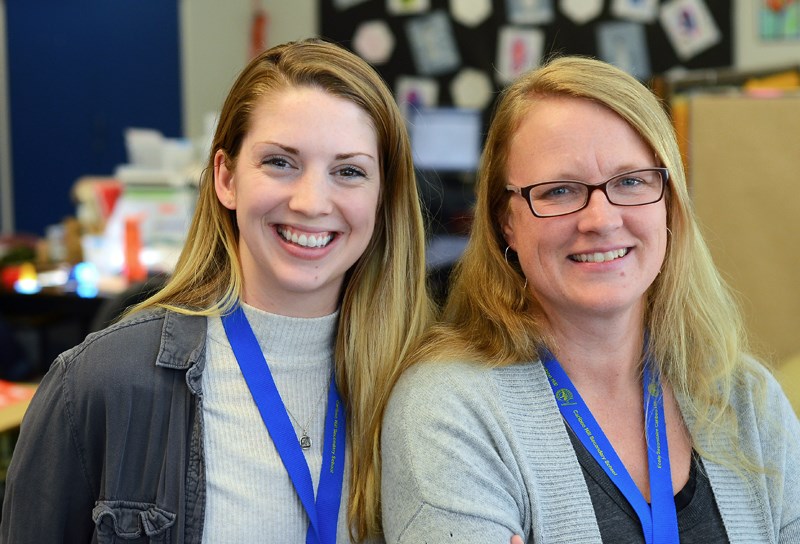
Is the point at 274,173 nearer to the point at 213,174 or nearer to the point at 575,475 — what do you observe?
the point at 213,174

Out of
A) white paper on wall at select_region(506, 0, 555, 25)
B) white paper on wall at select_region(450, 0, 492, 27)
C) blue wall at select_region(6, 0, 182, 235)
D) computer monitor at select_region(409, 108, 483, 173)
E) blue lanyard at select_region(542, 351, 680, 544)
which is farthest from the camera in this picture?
blue wall at select_region(6, 0, 182, 235)

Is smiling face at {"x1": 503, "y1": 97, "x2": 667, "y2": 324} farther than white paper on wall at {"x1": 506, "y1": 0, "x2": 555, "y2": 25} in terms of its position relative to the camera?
No

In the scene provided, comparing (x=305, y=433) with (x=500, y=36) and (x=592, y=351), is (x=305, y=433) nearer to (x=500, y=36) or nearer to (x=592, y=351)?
(x=592, y=351)

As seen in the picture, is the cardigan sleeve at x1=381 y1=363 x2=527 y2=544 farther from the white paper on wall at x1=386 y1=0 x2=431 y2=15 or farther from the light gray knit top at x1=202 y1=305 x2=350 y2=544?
the white paper on wall at x1=386 y1=0 x2=431 y2=15

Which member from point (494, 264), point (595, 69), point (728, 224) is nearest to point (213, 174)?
point (494, 264)

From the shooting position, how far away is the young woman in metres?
1.33

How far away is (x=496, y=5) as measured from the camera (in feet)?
18.9

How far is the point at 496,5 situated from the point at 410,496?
499 cm

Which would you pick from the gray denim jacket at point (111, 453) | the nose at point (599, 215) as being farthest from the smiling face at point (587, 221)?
the gray denim jacket at point (111, 453)

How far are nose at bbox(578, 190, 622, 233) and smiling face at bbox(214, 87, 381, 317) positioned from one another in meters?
0.35

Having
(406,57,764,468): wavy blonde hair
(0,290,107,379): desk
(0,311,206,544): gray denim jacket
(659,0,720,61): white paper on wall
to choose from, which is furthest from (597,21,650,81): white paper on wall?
(0,311,206,544): gray denim jacket

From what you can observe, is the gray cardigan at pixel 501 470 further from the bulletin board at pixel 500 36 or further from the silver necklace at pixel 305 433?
the bulletin board at pixel 500 36

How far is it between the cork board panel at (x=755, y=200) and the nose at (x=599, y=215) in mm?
1011

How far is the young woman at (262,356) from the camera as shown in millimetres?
1331
